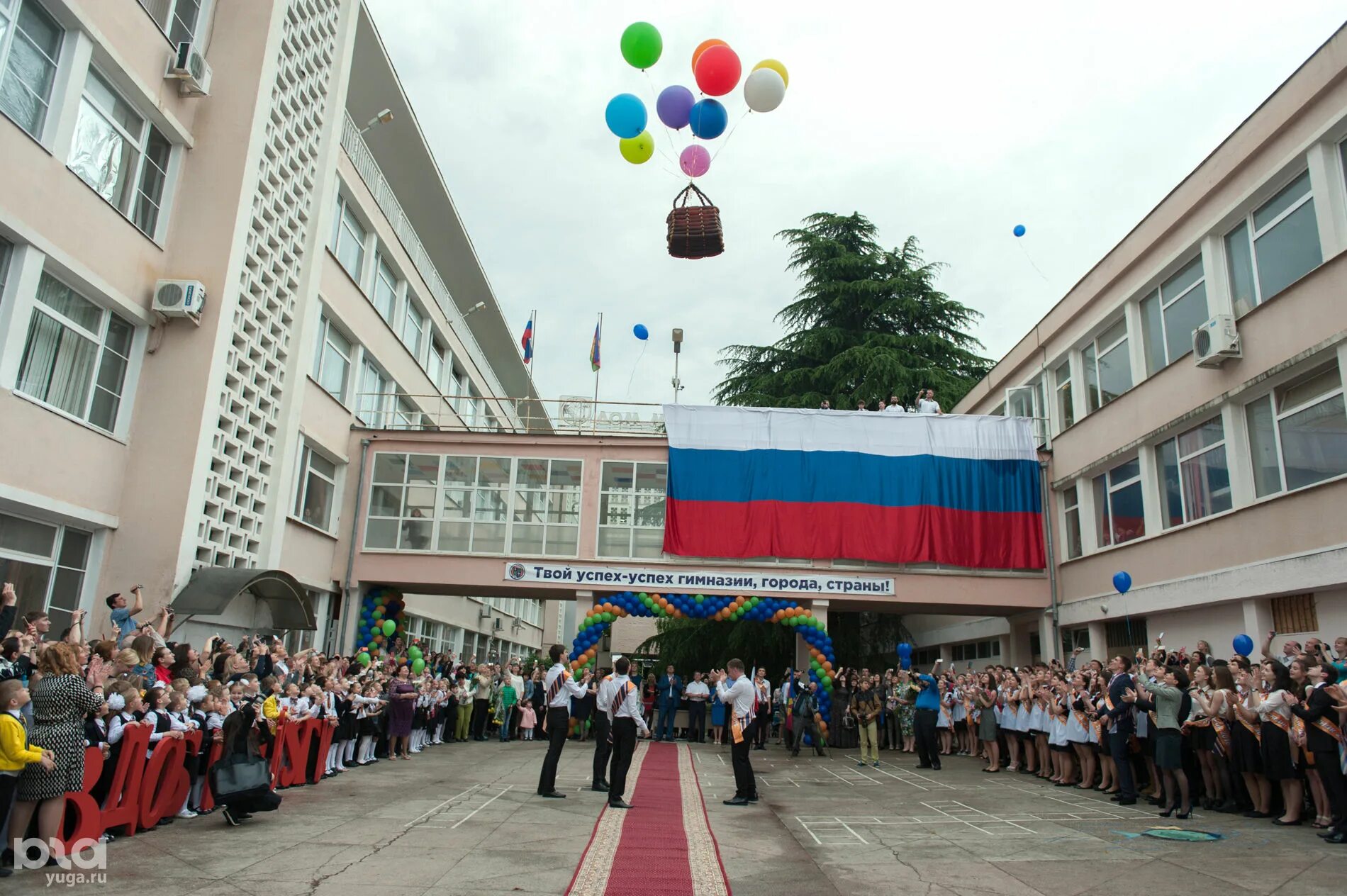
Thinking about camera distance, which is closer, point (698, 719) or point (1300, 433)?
point (1300, 433)

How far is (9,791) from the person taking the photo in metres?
6.60

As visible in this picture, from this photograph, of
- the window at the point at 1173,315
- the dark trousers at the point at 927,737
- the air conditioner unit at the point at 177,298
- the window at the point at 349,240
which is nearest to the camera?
the air conditioner unit at the point at 177,298

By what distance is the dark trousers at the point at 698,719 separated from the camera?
2167 cm

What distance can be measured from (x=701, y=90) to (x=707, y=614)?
11.9m

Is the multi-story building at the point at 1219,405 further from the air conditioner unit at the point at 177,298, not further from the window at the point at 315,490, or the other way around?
the window at the point at 315,490

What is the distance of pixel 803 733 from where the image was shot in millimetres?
20312

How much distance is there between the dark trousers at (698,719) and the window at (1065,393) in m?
10.9

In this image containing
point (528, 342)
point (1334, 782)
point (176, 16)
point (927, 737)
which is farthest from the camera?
point (528, 342)

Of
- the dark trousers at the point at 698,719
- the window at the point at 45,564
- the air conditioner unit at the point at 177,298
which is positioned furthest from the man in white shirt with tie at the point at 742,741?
the air conditioner unit at the point at 177,298

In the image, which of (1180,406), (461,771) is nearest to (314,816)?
(461,771)

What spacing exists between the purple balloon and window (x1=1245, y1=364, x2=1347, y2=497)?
33.3 feet

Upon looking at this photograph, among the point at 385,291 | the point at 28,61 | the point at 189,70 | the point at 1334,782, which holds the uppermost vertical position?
the point at 385,291

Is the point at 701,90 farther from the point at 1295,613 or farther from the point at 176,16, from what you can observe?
the point at 1295,613

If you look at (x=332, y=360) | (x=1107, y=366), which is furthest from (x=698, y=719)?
(x=1107, y=366)
